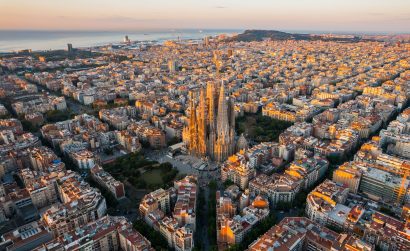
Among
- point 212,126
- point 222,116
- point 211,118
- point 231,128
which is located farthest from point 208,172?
point 222,116

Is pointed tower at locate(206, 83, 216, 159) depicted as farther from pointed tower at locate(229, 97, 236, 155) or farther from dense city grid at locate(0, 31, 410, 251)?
pointed tower at locate(229, 97, 236, 155)

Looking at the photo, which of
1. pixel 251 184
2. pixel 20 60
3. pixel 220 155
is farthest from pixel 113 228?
pixel 20 60

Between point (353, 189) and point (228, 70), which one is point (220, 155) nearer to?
point (353, 189)

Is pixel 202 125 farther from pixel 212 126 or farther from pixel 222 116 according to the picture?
pixel 222 116

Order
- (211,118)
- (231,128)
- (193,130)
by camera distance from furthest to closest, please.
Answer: (193,130), (231,128), (211,118)

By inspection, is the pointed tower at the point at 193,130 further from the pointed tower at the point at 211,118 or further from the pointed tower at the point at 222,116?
the pointed tower at the point at 222,116

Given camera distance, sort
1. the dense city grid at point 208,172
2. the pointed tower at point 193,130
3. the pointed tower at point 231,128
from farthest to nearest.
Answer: the pointed tower at point 231,128 → the pointed tower at point 193,130 → the dense city grid at point 208,172

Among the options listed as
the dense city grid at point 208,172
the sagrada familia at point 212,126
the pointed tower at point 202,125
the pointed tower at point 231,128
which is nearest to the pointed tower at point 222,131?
the sagrada familia at point 212,126
